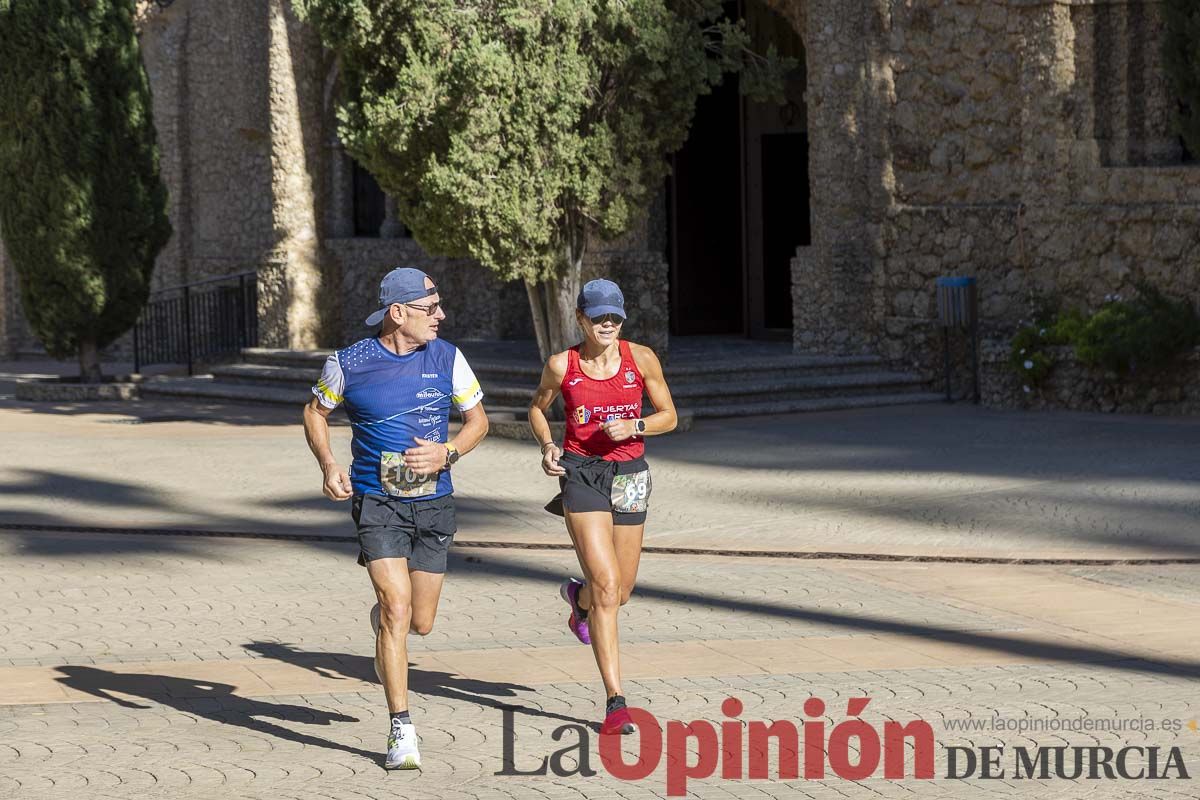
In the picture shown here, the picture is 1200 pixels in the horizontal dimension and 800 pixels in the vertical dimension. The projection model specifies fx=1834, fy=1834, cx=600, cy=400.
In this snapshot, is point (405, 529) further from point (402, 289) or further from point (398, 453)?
point (402, 289)

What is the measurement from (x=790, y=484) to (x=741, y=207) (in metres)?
10.8

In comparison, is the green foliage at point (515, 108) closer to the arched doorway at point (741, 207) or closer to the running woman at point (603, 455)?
the arched doorway at point (741, 207)

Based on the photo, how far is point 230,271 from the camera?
→ 84.2 ft

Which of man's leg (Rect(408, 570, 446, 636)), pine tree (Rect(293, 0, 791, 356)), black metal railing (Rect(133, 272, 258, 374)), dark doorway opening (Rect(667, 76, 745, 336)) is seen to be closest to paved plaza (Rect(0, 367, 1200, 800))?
man's leg (Rect(408, 570, 446, 636))

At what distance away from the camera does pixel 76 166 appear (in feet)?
68.4

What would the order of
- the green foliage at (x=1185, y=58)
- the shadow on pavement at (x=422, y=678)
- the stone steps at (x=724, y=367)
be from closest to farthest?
1. the shadow on pavement at (x=422, y=678)
2. the green foliage at (x=1185, y=58)
3. the stone steps at (x=724, y=367)

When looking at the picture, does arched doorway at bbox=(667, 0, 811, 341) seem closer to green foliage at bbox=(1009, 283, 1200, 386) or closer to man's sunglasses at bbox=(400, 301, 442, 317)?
green foliage at bbox=(1009, 283, 1200, 386)

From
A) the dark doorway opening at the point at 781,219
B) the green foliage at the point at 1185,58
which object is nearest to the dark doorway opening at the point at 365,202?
the dark doorway opening at the point at 781,219

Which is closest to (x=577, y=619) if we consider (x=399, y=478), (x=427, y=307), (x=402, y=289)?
(x=399, y=478)

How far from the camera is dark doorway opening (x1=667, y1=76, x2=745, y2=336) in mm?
24094

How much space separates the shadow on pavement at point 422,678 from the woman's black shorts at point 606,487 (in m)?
0.81

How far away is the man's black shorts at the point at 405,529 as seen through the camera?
6.60 metres

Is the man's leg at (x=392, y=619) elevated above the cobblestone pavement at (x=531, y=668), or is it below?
above

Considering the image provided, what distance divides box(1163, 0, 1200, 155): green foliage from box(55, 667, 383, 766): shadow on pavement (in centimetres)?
1125
